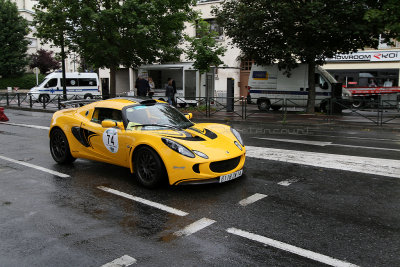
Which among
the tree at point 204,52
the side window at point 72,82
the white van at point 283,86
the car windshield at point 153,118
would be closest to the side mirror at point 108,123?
the car windshield at point 153,118

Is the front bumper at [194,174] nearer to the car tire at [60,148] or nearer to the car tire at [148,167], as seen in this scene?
the car tire at [148,167]

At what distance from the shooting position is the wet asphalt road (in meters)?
3.66

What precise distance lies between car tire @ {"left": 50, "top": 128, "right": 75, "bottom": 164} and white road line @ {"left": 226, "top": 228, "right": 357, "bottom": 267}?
446cm

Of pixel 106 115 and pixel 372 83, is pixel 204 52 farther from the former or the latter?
pixel 106 115

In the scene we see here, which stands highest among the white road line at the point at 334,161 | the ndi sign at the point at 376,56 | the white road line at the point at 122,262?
the ndi sign at the point at 376,56

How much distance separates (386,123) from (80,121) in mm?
12631

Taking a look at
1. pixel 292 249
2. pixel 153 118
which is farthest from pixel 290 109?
pixel 292 249

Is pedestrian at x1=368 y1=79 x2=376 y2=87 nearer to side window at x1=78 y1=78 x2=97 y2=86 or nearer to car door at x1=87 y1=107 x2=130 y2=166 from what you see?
side window at x1=78 y1=78 x2=97 y2=86

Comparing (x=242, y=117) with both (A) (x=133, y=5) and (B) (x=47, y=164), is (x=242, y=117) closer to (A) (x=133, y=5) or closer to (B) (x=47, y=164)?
(A) (x=133, y=5)

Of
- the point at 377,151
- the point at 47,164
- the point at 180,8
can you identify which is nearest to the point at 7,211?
the point at 47,164

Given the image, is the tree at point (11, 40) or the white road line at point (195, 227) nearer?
the white road line at point (195, 227)

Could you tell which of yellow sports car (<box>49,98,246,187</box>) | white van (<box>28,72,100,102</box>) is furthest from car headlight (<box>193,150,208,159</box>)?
white van (<box>28,72,100,102</box>)

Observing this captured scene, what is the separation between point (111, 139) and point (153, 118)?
32.1 inches

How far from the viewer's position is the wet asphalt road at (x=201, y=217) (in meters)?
3.66
